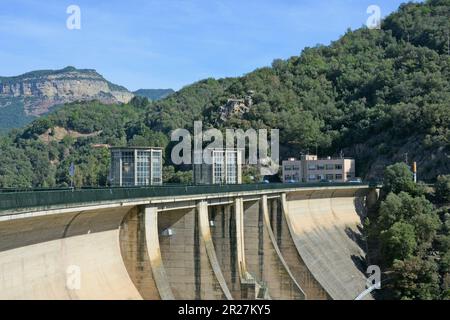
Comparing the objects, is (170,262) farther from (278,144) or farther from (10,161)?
(10,161)

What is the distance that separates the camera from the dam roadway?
23.2 m

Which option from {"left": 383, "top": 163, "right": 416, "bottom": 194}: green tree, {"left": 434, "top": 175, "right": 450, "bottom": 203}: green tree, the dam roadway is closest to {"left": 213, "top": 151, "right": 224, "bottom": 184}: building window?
the dam roadway

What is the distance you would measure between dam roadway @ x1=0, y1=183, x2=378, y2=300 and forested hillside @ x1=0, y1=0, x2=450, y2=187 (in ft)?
123

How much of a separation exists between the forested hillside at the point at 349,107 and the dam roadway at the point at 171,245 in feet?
123

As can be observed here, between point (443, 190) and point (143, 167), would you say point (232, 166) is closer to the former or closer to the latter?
point (143, 167)

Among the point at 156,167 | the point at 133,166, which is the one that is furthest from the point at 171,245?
the point at 156,167

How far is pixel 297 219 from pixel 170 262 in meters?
24.0

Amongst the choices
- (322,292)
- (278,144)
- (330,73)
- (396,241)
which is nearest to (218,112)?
(278,144)

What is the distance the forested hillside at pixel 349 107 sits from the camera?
93438mm

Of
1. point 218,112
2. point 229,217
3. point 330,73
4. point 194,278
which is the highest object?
point 330,73

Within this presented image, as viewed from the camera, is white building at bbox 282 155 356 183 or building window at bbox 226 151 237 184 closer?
building window at bbox 226 151 237 184

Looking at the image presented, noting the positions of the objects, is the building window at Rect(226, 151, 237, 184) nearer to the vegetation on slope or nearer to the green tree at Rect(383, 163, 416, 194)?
the vegetation on slope

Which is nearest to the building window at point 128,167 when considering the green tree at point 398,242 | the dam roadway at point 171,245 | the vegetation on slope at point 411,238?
the dam roadway at point 171,245

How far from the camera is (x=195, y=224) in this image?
3519cm
